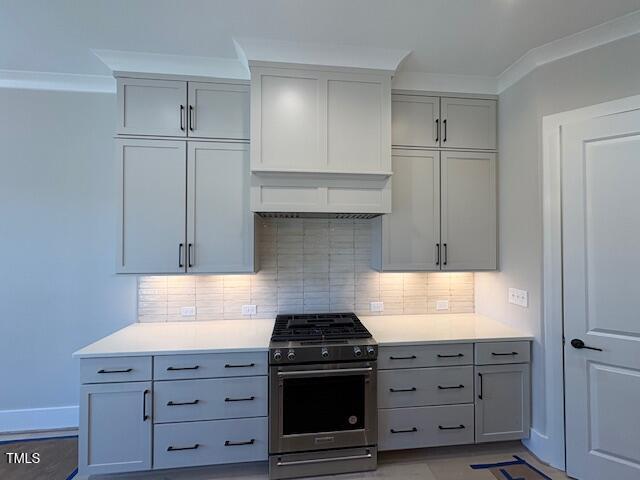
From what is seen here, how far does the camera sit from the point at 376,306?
267 centimetres

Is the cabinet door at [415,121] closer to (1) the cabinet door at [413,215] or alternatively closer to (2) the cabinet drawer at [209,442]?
(1) the cabinet door at [413,215]

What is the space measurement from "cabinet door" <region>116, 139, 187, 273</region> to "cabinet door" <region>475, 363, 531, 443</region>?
2.33m

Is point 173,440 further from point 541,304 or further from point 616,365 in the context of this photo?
point 616,365

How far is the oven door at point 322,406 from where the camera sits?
1873 millimetres

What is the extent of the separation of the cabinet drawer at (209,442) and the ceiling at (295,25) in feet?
8.10

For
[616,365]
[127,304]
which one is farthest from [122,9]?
[616,365]

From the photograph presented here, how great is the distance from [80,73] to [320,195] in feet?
7.01

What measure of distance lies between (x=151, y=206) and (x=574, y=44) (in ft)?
10.0

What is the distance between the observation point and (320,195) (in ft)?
7.02

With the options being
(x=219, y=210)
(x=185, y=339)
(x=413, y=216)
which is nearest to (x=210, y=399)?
(x=185, y=339)

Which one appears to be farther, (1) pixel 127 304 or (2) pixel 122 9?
(1) pixel 127 304

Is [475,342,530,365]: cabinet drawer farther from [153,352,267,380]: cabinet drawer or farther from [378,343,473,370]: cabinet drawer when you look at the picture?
[153,352,267,380]: cabinet drawer

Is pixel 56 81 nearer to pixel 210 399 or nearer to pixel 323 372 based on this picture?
pixel 210 399

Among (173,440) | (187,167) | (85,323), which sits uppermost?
(187,167)
